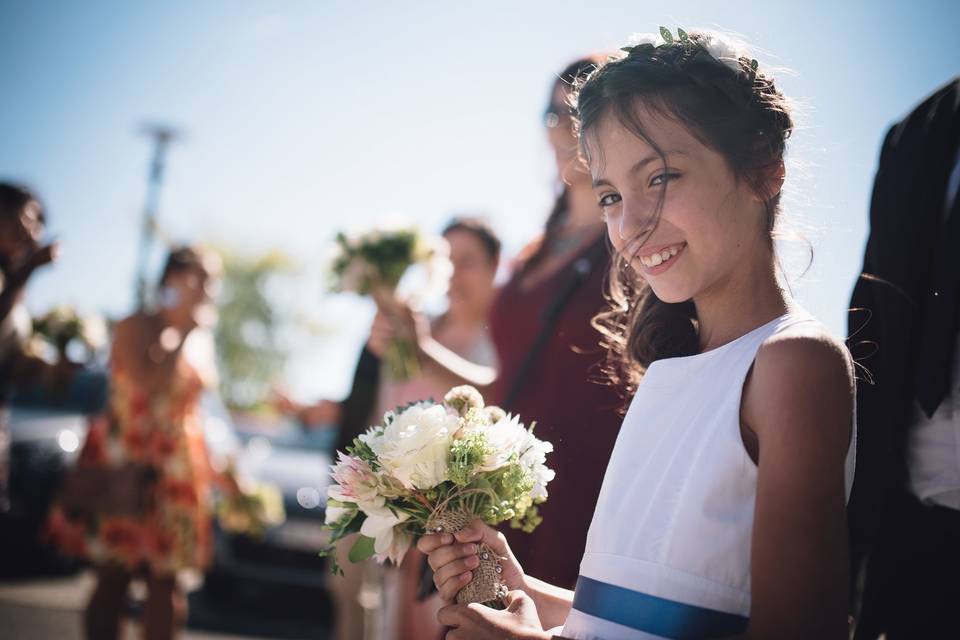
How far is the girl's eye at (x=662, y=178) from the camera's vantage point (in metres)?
1.48

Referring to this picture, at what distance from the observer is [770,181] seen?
1.53 m

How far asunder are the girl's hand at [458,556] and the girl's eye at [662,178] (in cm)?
80

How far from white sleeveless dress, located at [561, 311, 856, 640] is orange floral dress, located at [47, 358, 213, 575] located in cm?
389

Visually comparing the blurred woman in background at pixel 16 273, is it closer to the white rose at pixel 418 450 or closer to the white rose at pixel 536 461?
the white rose at pixel 418 450

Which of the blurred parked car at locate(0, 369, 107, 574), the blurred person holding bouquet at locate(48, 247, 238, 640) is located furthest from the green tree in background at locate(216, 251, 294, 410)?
the blurred person holding bouquet at locate(48, 247, 238, 640)

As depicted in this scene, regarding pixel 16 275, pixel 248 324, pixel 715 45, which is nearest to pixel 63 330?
pixel 16 275

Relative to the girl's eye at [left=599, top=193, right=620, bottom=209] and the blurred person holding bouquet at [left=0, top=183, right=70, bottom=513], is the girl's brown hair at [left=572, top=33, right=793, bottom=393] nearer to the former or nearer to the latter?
the girl's eye at [left=599, top=193, right=620, bottom=209]

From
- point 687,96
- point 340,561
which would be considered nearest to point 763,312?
point 687,96

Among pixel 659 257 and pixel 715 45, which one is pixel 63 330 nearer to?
pixel 659 257

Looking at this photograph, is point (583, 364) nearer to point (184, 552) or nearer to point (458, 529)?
point (458, 529)

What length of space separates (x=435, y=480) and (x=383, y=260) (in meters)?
2.66

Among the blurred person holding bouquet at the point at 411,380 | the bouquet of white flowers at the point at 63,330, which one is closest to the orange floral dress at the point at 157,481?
the bouquet of white flowers at the point at 63,330

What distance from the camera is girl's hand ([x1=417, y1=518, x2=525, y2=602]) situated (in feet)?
5.00

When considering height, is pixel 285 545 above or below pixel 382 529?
below
